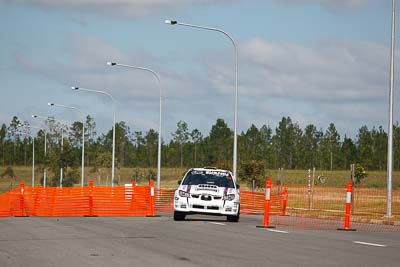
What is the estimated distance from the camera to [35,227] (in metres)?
23.1

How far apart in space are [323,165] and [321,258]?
161066mm

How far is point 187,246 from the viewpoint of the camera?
17219 mm

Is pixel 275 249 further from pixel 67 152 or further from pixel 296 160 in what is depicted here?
pixel 296 160

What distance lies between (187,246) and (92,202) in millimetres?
16157

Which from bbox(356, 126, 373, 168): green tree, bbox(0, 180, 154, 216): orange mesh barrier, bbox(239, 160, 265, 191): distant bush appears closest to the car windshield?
bbox(0, 180, 154, 216): orange mesh barrier

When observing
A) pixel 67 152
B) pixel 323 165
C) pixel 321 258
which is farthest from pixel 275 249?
pixel 323 165

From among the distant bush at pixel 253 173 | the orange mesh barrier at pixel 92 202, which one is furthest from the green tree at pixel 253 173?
the orange mesh barrier at pixel 92 202

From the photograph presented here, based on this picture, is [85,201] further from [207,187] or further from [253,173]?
[253,173]

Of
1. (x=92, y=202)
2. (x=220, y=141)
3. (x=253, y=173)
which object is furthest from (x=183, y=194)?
(x=220, y=141)

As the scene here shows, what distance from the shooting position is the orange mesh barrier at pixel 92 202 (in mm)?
33969

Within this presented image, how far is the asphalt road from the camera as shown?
46.7 feet

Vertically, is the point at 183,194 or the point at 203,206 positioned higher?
the point at 183,194

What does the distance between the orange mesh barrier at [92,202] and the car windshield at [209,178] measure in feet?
15.2

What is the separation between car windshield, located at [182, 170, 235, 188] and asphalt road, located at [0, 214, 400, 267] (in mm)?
4473
